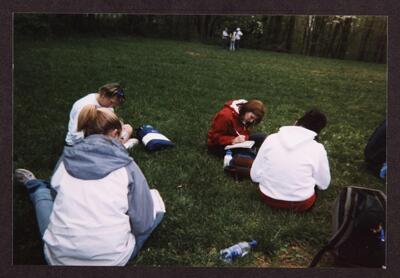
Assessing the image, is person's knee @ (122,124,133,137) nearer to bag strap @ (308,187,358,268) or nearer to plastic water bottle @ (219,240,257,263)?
plastic water bottle @ (219,240,257,263)

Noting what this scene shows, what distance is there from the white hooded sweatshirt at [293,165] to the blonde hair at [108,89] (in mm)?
1377

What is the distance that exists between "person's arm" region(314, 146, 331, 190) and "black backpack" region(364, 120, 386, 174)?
22.5 inches

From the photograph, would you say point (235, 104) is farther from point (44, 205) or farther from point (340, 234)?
point (44, 205)

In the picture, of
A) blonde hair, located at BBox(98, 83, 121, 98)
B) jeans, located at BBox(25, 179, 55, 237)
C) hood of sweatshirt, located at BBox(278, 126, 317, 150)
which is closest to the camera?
jeans, located at BBox(25, 179, 55, 237)

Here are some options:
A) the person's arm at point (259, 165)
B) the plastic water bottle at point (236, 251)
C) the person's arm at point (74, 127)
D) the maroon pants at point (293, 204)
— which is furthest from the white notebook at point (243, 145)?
the person's arm at point (74, 127)

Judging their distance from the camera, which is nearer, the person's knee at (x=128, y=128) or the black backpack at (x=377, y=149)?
the black backpack at (x=377, y=149)

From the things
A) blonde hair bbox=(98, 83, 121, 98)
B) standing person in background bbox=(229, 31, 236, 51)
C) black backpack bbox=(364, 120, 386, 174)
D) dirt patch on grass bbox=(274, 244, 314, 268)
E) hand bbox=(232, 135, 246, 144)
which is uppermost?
standing person in background bbox=(229, 31, 236, 51)

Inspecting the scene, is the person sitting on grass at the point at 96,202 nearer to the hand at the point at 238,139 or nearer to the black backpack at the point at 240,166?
the black backpack at the point at 240,166

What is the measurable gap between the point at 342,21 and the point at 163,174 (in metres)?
1.96

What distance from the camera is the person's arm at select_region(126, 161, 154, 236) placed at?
2.67 metres

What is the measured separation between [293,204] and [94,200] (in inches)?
60.2

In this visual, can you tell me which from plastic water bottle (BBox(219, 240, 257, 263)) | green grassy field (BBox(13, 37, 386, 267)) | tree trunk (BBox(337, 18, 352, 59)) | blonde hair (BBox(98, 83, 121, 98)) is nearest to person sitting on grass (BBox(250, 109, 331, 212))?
green grassy field (BBox(13, 37, 386, 267))

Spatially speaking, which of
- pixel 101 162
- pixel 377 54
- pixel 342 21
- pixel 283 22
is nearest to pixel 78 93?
pixel 101 162

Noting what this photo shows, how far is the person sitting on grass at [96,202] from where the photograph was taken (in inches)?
101
